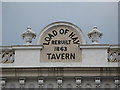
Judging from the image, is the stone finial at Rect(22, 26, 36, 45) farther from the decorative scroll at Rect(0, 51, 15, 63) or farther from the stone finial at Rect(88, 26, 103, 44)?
the stone finial at Rect(88, 26, 103, 44)

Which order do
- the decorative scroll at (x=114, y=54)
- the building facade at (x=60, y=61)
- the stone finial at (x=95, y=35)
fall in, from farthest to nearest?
the stone finial at (x=95, y=35)
the decorative scroll at (x=114, y=54)
the building facade at (x=60, y=61)

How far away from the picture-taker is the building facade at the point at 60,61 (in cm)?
1374

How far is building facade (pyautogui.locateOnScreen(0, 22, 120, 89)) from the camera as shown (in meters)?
13.7

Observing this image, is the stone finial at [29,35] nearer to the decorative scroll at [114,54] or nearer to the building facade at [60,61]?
the building facade at [60,61]

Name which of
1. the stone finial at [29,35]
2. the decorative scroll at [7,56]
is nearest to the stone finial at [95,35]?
the stone finial at [29,35]

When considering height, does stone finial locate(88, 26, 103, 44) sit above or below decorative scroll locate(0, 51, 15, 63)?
above

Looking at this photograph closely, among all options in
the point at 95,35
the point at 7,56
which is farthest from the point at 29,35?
the point at 95,35

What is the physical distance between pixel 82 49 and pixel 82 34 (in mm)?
556

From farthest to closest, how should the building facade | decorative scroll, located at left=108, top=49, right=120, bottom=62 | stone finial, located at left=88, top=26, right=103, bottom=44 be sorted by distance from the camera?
1. stone finial, located at left=88, top=26, right=103, bottom=44
2. decorative scroll, located at left=108, top=49, right=120, bottom=62
3. the building facade

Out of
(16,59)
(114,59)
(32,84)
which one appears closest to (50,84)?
(32,84)

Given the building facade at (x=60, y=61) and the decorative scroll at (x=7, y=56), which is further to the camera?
the decorative scroll at (x=7, y=56)

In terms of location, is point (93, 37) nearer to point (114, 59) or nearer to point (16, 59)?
point (114, 59)

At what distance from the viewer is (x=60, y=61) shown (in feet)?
46.1

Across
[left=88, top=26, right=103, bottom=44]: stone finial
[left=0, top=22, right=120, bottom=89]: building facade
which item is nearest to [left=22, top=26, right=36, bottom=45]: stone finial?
[left=0, top=22, right=120, bottom=89]: building facade
